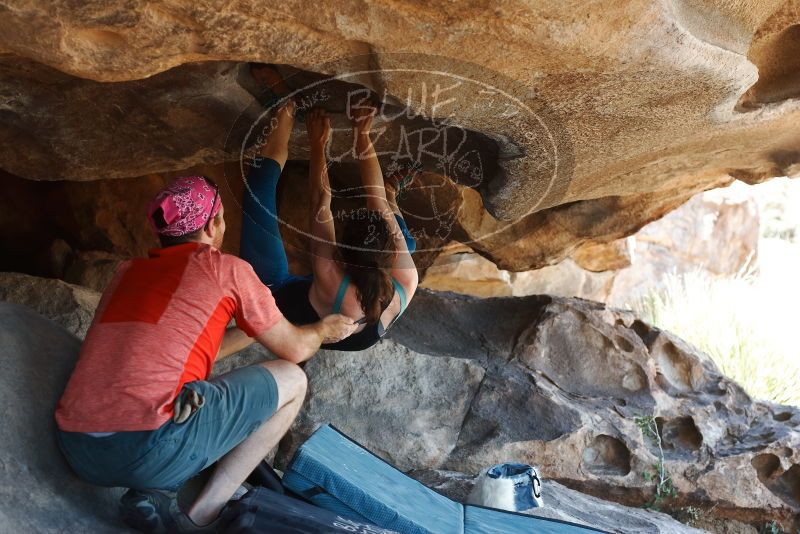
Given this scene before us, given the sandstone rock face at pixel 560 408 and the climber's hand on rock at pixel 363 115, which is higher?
the climber's hand on rock at pixel 363 115

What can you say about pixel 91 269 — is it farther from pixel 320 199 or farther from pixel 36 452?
pixel 36 452

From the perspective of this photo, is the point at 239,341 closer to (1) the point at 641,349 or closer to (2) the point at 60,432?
(2) the point at 60,432

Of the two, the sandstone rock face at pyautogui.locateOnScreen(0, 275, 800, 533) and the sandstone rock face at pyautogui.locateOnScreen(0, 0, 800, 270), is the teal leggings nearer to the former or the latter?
the sandstone rock face at pyautogui.locateOnScreen(0, 0, 800, 270)

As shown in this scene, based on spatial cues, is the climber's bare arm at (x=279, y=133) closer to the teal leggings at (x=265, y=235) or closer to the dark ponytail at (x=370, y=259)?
the teal leggings at (x=265, y=235)

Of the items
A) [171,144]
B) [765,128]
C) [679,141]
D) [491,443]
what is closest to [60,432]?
[171,144]

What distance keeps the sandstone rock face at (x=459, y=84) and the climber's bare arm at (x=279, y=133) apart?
0.09 meters

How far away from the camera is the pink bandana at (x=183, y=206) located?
2.56 meters

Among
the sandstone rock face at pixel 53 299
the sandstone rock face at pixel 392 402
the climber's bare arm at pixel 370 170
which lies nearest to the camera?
the climber's bare arm at pixel 370 170

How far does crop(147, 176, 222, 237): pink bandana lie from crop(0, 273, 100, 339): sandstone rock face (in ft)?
4.42

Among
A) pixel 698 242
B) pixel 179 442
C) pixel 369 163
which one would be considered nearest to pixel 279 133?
pixel 369 163

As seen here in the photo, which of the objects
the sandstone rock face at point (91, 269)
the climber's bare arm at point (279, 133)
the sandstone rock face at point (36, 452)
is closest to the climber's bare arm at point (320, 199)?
the climber's bare arm at point (279, 133)

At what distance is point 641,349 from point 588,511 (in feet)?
4.54

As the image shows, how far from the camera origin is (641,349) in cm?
476

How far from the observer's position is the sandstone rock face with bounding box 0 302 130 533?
7.72 feet
